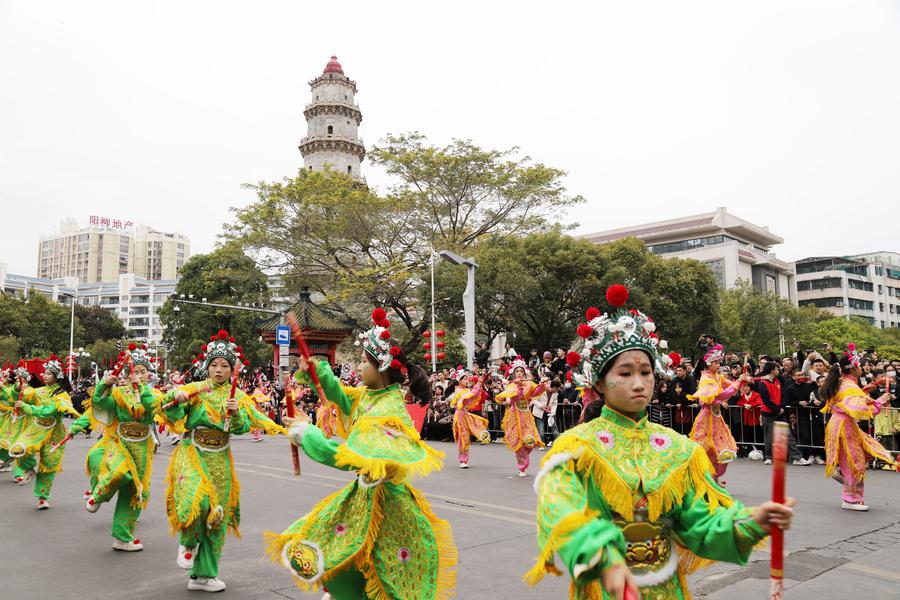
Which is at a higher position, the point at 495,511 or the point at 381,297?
the point at 381,297

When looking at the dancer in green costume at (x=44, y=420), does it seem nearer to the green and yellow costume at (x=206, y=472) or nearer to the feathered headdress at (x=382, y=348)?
the green and yellow costume at (x=206, y=472)

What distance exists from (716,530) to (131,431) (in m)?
6.53

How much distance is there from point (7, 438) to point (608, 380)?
12.1 m

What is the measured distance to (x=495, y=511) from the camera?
8.33 metres

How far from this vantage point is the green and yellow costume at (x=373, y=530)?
380cm

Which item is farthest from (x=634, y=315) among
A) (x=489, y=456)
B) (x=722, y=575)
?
(x=489, y=456)

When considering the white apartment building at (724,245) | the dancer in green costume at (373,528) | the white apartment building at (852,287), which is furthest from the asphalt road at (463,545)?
the white apartment building at (852,287)

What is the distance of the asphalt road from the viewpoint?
5414mm

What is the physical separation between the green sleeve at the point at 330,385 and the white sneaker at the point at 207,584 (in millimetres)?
2121

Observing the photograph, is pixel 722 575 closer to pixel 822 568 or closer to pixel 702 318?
pixel 822 568

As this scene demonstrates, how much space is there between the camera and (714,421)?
9.25 metres

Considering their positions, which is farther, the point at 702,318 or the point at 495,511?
the point at 702,318

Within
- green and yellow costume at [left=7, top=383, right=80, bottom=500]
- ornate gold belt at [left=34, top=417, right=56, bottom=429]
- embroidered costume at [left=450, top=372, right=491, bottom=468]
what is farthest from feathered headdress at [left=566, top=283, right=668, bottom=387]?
ornate gold belt at [left=34, top=417, right=56, bottom=429]

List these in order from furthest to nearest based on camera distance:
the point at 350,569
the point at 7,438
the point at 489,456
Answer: the point at 489,456, the point at 7,438, the point at 350,569
